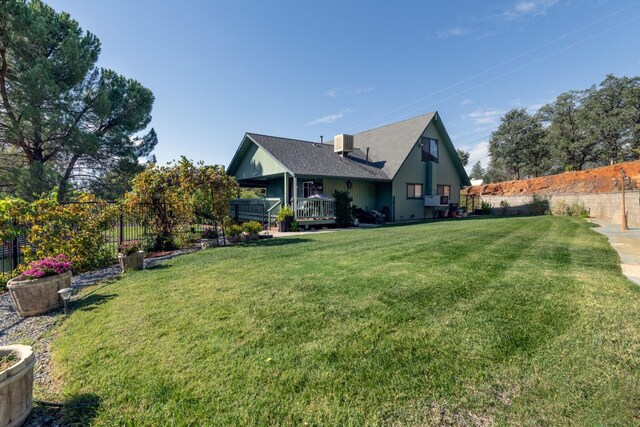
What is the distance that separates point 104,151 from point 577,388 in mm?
22118

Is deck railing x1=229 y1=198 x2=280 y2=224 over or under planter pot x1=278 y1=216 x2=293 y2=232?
over

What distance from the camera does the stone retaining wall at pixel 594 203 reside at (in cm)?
1401

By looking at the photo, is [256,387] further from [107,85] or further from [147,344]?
[107,85]

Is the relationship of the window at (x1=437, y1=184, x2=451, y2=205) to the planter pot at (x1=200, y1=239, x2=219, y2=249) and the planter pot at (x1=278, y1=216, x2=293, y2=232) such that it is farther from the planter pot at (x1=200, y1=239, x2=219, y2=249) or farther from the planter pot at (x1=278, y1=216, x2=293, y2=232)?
the planter pot at (x1=200, y1=239, x2=219, y2=249)

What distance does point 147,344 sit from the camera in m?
3.06

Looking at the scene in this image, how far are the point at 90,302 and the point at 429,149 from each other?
2143 centimetres

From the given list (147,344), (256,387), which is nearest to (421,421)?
(256,387)

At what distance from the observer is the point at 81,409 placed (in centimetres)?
223

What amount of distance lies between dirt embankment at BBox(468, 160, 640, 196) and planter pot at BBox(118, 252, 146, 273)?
87.2 ft

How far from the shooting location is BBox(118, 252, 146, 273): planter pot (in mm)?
6395

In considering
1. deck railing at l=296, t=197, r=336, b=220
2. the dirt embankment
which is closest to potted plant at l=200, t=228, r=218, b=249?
deck railing at l=296, t=197, r=336, b=220

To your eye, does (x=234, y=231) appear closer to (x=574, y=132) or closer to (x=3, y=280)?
(x=3, y=280)

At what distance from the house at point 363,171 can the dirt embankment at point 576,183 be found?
29.6ft

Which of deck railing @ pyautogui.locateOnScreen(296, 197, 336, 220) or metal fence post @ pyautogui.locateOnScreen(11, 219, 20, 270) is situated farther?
deck railing @ pyautogui.locateOnScreen(296, 197, 336, 220)
